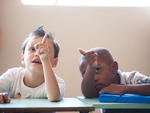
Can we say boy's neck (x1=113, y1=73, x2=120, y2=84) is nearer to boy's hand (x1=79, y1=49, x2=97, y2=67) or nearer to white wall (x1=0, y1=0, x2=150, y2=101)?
boy's hand (x1=79, y1=49, x2=97, y2=67)

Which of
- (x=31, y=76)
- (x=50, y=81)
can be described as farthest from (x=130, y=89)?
(x=31, y=76)

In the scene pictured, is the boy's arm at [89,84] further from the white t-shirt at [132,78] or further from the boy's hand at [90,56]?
the white t-shirt at [132,78]

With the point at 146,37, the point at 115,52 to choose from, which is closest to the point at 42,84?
the point at 115,52

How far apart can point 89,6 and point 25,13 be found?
0.43m

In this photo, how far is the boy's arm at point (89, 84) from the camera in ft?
3.63

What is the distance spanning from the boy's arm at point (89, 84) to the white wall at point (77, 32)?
2.36ft

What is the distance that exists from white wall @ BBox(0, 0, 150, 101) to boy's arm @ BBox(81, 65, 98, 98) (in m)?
0.72

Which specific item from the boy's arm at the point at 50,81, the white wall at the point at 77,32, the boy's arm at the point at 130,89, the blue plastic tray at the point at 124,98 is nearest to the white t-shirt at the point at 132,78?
the boy's arm at the point at 130,89

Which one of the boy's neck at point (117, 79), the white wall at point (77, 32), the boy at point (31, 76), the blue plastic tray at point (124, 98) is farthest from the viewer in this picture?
the white wall at point (77, 32)

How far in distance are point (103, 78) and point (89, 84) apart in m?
0.06

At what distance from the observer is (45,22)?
186cm

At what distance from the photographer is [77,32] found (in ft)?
6.18

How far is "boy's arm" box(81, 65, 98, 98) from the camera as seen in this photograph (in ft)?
3.63

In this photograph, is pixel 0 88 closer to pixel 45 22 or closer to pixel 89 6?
pixel 45 22
